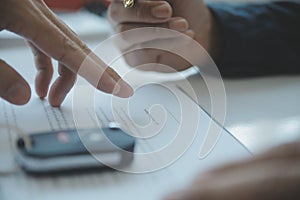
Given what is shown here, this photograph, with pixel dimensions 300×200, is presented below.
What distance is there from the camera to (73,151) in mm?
388

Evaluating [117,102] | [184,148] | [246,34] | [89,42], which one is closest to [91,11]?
[89,42]

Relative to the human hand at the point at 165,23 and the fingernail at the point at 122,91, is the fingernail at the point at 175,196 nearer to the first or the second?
the fingernail at the point at 122,91

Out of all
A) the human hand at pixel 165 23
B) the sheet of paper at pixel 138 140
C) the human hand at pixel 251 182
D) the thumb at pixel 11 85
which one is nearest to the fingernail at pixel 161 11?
the human hand at pixel 165 23

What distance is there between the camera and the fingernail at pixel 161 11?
0.68 m

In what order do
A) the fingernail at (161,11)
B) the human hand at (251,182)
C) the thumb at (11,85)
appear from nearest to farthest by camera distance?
the human hand at (251,182) → the thumb at (11,85) → the fingernail at (161,11)

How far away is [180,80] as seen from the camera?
69 centimetres

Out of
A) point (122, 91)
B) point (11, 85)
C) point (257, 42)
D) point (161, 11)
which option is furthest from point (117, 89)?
point (257, 42)

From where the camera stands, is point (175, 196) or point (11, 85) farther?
point (11, 85)

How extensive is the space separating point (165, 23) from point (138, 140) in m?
0.30

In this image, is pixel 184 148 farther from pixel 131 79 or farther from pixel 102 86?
pixel 131 79

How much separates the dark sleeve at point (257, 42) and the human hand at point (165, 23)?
2 centimetres

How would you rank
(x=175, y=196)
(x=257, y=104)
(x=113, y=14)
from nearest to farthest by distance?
(x=175, y=196) < (x=257, y=104) < (x=113, y=14)

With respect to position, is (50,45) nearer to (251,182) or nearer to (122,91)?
(122,91)

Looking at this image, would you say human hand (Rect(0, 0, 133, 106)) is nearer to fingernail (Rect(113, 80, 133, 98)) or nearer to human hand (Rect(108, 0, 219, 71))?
fingernail (Rect(113, 80, 133, 98))
